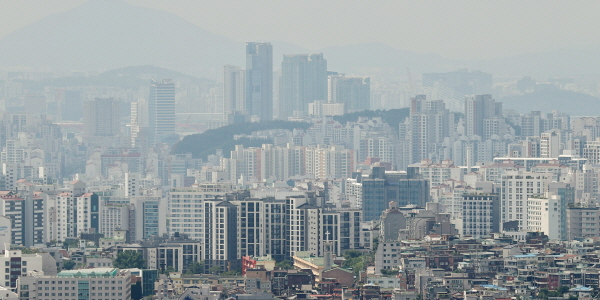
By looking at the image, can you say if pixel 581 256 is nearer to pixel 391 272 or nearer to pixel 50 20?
pixel 391 272

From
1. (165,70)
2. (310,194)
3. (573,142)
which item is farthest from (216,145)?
(310,194)

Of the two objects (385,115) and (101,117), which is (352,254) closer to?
(385,115)

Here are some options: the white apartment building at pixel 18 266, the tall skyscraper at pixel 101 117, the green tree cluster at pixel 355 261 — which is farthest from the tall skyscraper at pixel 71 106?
the white apartment building at pixel 18 266

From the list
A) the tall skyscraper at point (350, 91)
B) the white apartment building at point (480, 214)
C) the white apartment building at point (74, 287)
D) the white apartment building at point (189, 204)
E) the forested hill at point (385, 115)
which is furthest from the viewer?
the tall skyscraper at point (350, 91)

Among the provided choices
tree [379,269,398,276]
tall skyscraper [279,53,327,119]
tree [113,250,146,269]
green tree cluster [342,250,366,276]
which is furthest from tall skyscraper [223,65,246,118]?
tree [379,269,398,276]

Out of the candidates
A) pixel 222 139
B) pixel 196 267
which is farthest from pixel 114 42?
pixel 196 267

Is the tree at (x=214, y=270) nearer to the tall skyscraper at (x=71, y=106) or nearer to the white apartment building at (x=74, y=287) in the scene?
the white apartment building at (x=74, y=287)

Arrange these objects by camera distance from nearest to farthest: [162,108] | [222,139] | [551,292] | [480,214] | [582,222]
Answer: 1. [551,292]
2. [582,222]
3. [480,214]
4. [222,139]
5. [162,108]

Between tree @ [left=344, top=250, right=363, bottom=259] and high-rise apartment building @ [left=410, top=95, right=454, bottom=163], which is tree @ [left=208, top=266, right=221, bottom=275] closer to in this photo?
tree @ [left=344, top=250, right=363, bottom=259]
